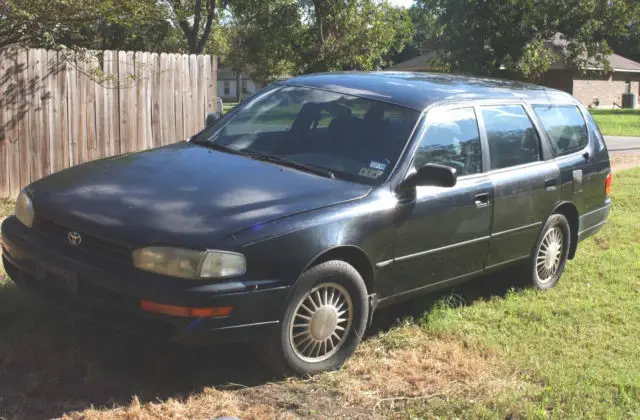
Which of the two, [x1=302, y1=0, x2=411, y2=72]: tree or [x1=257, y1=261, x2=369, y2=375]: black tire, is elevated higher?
[x1=302, y1=0, x2=411, y2=72]: tree

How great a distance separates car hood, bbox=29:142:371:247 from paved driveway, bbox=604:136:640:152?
16918 millimetres

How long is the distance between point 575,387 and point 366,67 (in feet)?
78.0

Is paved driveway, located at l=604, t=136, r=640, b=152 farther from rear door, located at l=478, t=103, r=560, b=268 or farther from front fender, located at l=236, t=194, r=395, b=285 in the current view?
front fender, located at l=236, t=194, r=395, b=285

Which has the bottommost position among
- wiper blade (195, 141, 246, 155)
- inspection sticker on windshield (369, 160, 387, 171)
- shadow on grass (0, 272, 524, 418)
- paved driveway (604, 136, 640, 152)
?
shadow on grass (0, 272, 524, 418)

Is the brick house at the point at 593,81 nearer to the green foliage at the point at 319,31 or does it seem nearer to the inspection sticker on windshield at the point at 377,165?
the green foliage at the point at 319,31

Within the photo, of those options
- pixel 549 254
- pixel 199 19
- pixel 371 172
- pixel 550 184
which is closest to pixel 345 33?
pixel 199 19

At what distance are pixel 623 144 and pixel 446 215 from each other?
18261mm

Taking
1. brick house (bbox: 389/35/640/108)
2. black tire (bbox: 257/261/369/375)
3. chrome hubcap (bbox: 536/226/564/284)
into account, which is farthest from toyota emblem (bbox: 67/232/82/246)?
brick house (bbox: 389/35/640/108)

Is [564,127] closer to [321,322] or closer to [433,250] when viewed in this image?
[433,250]

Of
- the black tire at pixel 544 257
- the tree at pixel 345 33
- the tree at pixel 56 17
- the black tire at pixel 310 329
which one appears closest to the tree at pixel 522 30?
the tree at pixel 345 33

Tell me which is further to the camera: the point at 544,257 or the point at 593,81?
the point at 593,81

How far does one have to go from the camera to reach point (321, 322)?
4008 millimetres

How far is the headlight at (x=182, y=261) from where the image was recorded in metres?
3.46

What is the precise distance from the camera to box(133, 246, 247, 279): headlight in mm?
3465
